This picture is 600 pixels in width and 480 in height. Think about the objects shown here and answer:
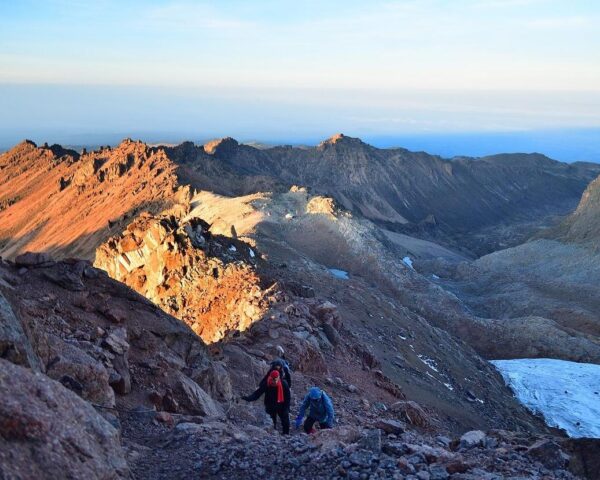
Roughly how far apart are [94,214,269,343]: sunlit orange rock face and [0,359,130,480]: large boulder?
1319 cm

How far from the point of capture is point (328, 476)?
768 centimetres

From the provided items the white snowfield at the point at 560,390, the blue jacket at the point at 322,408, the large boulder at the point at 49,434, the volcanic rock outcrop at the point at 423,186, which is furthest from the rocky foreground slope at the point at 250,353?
the volcanic rock outcrop at the point at 423,186

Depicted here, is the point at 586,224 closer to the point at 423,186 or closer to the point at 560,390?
the point at 560,390

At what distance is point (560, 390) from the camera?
30.1 meters

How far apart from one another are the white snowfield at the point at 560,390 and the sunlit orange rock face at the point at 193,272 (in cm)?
1506

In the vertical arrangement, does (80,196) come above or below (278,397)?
below

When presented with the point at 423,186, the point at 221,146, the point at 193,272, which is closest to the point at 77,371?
the point at 193,272

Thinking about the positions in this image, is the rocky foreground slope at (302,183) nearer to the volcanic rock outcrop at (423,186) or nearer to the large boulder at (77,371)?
the volcanic rock outcrop at (423,186)

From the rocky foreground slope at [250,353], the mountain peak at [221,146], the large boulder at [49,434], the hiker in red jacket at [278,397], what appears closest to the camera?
the large boulder at [49,434]

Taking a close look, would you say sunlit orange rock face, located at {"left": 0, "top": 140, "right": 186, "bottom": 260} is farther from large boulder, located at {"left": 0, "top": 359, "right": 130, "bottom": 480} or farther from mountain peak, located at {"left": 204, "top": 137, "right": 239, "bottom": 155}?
large boulder, located at {"left": 0, "top": 359, "right": 130, "bottom": 480}

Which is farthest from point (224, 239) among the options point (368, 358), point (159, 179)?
point (159, 179)

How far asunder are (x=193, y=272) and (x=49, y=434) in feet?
64.8

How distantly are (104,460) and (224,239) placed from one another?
70.9 ft

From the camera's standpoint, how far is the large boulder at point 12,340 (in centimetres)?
761
